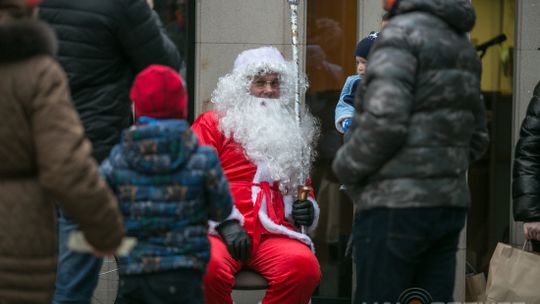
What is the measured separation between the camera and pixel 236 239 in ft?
19.9

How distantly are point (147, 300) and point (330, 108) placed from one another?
3445 mm

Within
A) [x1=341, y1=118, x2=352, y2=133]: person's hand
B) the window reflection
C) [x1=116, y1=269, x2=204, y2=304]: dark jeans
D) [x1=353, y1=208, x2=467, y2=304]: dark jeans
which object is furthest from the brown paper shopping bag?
[x1=116, y1=269, x2=204, y2=304]: dark jeans

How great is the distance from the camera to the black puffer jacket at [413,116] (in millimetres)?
4543

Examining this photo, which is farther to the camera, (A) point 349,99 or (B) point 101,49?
(A) point 349,99

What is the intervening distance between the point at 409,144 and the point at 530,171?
2004 mm

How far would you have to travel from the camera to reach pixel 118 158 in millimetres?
4633

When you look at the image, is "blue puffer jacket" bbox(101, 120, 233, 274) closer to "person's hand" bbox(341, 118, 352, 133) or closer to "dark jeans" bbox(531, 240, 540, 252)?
"person's hand" bbox(341, 118, 352, 133)

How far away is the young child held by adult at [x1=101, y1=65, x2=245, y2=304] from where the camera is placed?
4.58m

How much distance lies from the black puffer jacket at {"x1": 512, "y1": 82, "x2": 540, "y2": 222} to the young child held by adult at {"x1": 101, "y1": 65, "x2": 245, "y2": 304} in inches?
92.8

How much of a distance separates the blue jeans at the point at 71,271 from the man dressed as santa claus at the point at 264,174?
1.22 meters

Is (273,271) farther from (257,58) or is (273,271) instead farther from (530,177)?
(530,177)

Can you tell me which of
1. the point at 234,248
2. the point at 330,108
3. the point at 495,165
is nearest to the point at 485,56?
the point at 495,165

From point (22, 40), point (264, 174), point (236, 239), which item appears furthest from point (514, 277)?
point (22, 40)

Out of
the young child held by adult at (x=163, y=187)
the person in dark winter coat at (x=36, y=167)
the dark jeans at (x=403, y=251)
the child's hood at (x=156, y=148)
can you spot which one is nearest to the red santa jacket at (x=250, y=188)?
the dark jeans at (x=403, y=251)
